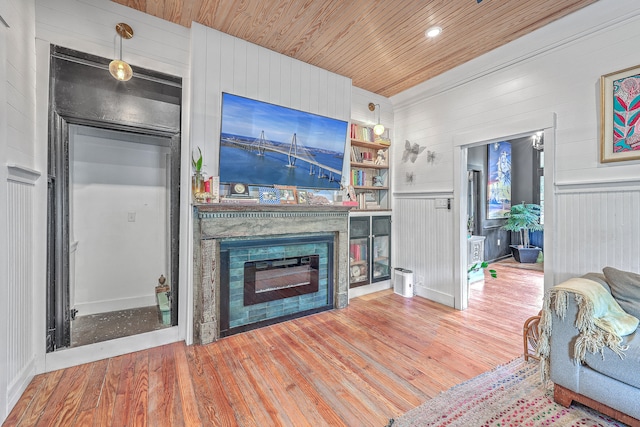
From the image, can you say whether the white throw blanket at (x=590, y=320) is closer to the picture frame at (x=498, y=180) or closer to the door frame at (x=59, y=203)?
the door frame at (x=59, y=203)

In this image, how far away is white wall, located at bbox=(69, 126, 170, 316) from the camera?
9.43ft

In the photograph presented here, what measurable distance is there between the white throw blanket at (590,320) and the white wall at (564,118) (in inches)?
32.3

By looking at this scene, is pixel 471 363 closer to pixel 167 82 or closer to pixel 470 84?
pixel 470 84

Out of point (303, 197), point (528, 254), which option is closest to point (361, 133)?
point (303, 197)

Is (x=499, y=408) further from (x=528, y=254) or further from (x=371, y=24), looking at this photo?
(x=528, y=254)

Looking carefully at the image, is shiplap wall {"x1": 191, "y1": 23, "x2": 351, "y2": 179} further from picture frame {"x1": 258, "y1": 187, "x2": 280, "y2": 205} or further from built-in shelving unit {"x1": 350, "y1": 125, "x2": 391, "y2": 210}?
built-in shelving unit {"x1": 350, "y1": 125, "x2": 391, "y2": 210}

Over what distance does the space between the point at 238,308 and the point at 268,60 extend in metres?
2.69

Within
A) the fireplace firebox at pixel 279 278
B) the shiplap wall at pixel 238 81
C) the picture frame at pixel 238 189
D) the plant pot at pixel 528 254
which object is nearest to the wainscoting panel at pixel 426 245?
the fireplace firebox at pixel 279 278

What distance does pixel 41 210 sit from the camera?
6.84 ft

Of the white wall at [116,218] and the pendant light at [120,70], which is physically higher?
the pendant light at [120,70]

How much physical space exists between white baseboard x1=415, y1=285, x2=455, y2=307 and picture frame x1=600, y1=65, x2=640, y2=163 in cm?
210

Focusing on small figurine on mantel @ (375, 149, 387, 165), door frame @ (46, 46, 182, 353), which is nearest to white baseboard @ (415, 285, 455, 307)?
small figurine on mantel @ (375, 149, 387, 165)

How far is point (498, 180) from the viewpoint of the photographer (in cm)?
640

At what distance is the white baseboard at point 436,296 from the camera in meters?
3.53
